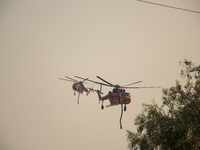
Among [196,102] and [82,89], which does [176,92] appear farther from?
[82,89]

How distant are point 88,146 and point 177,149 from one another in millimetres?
193017

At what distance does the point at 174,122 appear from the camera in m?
15.2

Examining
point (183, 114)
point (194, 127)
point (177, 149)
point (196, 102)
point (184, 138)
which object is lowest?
point (177, 149)

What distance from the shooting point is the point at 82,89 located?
37.0 metres

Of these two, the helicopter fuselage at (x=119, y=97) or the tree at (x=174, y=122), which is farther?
the helicopter fuselage at (x=119, y=97)

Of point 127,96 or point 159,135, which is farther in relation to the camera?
point 127,96

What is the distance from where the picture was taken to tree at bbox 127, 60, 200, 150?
46.8ft

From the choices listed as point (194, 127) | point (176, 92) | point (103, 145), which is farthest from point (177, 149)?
point (103, 145)

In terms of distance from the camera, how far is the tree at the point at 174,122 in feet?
46.8

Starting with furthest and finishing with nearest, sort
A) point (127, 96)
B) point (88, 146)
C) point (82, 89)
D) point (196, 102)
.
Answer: point (88, 146) → point (82, 89) → point (127, 96) → point (196, 102)

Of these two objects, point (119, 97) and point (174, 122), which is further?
point (119, 97)

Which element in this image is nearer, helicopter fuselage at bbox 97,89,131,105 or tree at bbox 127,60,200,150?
tree at bbox 127,60,200,150

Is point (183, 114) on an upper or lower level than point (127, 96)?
lower

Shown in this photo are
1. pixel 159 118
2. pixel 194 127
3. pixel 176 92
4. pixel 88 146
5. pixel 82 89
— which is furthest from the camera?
pixel 88 146
